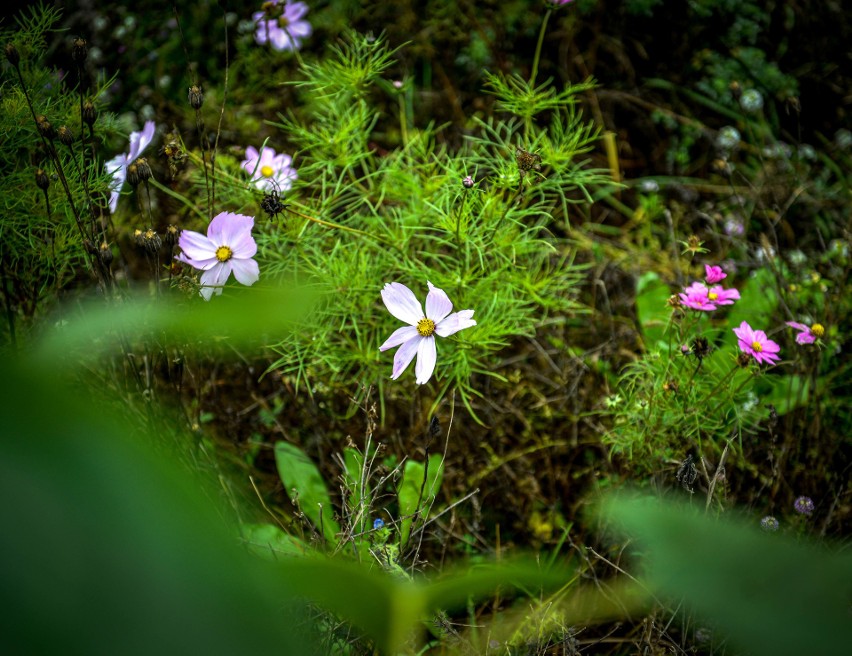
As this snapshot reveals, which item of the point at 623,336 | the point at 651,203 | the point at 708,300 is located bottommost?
the point at 623,336

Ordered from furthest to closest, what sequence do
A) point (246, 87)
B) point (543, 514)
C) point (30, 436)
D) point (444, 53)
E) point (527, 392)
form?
point (444, 53)
point (246, 87)
point (527, 392)
point (543, 514)
point (30, 436)

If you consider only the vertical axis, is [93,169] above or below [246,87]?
above

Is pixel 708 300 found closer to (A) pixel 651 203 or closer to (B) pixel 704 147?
(A) pixel 651 203

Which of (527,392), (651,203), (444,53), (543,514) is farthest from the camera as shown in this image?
(444,53)

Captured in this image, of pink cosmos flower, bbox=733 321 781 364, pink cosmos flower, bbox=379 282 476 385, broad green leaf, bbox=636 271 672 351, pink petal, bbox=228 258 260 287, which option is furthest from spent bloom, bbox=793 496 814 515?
pink petal, bbox=228 258 260 287

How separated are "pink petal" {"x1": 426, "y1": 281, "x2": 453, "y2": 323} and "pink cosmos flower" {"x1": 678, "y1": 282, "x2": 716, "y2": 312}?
370 mm

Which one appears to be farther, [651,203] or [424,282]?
[651,203]

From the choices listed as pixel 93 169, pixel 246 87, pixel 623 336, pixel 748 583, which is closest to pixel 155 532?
pixel 748 583

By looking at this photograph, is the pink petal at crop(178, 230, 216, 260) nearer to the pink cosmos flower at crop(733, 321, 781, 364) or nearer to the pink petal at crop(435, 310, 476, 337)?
the pink petal at crop(435, 310, 476, 337)

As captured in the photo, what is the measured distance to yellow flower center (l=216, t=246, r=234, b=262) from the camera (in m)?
0.92

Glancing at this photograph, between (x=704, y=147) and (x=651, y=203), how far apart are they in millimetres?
417

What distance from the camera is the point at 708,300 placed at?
102cm

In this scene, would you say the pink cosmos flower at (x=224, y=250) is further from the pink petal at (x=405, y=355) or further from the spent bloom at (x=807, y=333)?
the spent bloom at (x=807, y=333)

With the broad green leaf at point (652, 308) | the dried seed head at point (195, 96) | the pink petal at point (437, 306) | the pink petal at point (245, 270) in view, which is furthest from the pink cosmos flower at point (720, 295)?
the dried seed head at point (195, 96)
